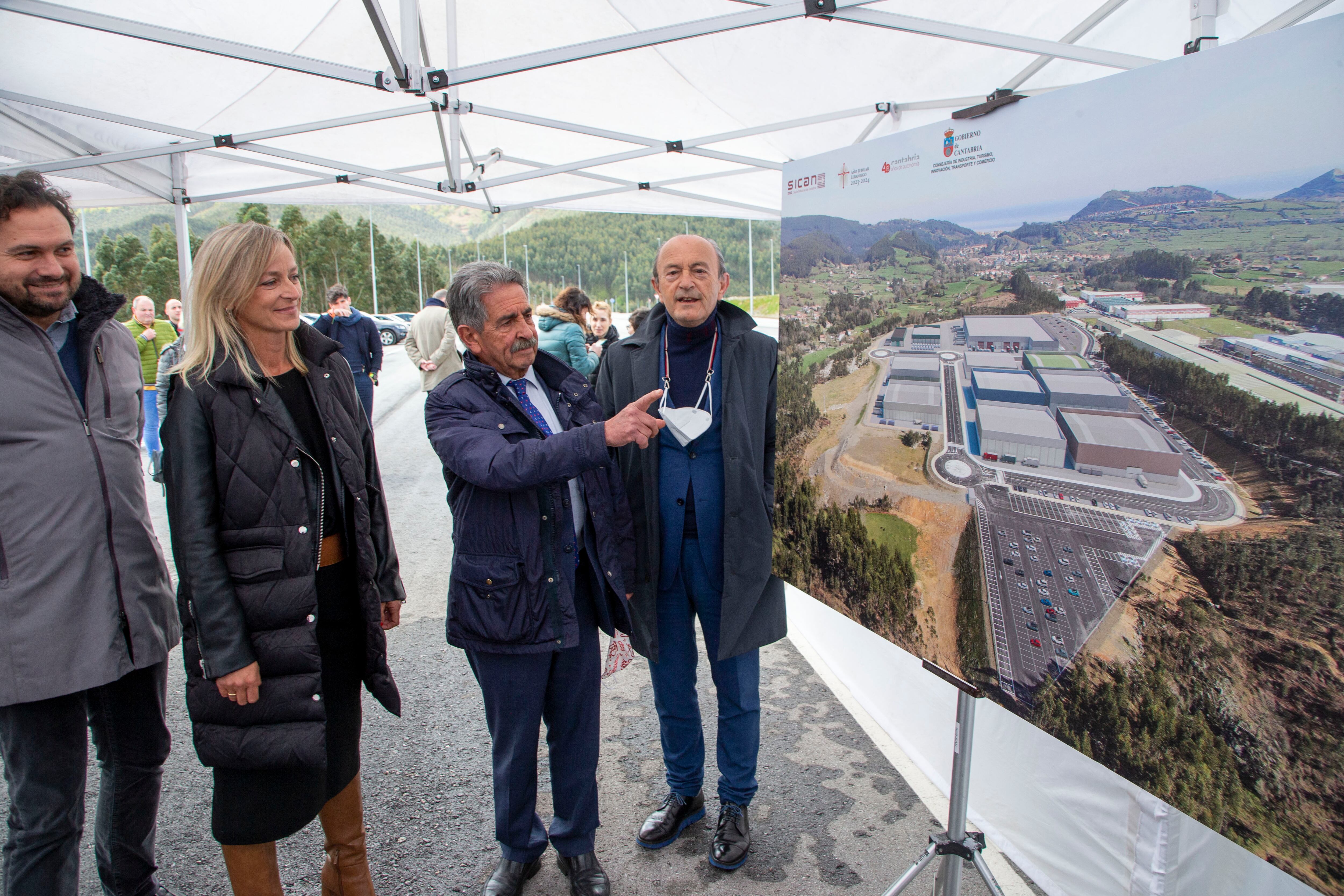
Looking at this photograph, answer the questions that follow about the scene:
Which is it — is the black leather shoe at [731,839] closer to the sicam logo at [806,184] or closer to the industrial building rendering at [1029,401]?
the industrial building rendering at [1029,401]

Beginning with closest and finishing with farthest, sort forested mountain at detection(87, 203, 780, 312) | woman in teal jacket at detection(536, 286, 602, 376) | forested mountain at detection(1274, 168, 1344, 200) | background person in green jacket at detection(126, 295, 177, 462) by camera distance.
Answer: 1. forested mountain at detection(1274, 168, 1344, 200)
2. woman in teal jacket at detection(536, 286, 602, 376)
3. background person in green jacket at detection(126, 295, 177, 462)
4. forested mountain at detection(87, 203, 780, 312)

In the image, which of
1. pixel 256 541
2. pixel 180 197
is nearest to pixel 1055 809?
pixel 256 541

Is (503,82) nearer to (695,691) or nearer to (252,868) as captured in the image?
(695,691)

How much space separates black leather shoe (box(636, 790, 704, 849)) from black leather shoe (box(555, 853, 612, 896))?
220 mm

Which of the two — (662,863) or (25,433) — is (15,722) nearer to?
(25,433)

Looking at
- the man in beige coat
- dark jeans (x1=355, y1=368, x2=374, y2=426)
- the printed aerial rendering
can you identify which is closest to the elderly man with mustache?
the printed aerial rendering

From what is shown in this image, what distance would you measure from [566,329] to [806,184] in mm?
4285

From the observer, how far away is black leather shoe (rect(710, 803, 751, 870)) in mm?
2295

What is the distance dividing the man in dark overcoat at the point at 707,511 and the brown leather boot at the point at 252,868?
106 centimetres

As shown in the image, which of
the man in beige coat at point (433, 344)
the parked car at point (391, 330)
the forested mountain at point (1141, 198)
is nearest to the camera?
the forested mountain at point (1141, 198)

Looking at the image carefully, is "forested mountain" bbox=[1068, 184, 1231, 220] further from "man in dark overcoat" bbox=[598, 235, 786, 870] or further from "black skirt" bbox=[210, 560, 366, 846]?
"black skirt" bbox=[210, 560, 366, 846]

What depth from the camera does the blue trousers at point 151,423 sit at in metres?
7.60

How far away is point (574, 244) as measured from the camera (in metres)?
103

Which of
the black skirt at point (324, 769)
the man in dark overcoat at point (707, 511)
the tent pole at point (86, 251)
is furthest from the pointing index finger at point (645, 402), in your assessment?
the tent pole at point (86, 251)
